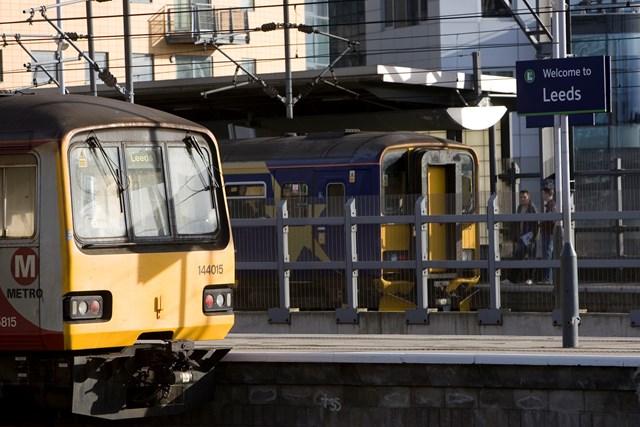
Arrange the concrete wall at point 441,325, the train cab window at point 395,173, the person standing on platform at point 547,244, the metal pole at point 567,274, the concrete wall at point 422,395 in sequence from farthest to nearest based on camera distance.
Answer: the train cab window at point 395,173 < the person standing on platform at point 547,244 < the concrete wall at point 441,325 < the metal pole at point 567,274 < the concrete wall at point 422,395

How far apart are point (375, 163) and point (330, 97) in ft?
34.5

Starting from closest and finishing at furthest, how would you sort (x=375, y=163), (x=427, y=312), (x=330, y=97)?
(x=427, y=312) → (x=375, y=163) → (x=330, y=97)

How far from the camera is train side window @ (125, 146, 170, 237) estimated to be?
12.9 m

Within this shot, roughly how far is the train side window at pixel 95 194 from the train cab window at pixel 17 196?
15.2 inches

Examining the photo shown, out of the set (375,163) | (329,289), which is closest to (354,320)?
(329,289)

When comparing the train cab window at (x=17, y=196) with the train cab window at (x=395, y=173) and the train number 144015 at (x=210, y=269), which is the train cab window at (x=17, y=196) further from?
the train cab window at (x=395, y=173)

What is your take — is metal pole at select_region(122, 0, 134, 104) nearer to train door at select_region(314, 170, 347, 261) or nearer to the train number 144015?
train door at select_region(314, 170, 347, 261)

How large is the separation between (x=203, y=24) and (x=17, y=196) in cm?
4425

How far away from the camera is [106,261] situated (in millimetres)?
12391

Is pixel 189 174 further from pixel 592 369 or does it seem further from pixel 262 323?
pixel 262 323

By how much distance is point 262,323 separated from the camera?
67.7 ft

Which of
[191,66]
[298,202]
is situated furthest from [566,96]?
[191,66]

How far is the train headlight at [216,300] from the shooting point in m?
13.3

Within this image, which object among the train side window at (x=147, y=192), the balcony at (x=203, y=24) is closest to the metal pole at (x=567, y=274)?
the train side window at (x=147, y=192)
